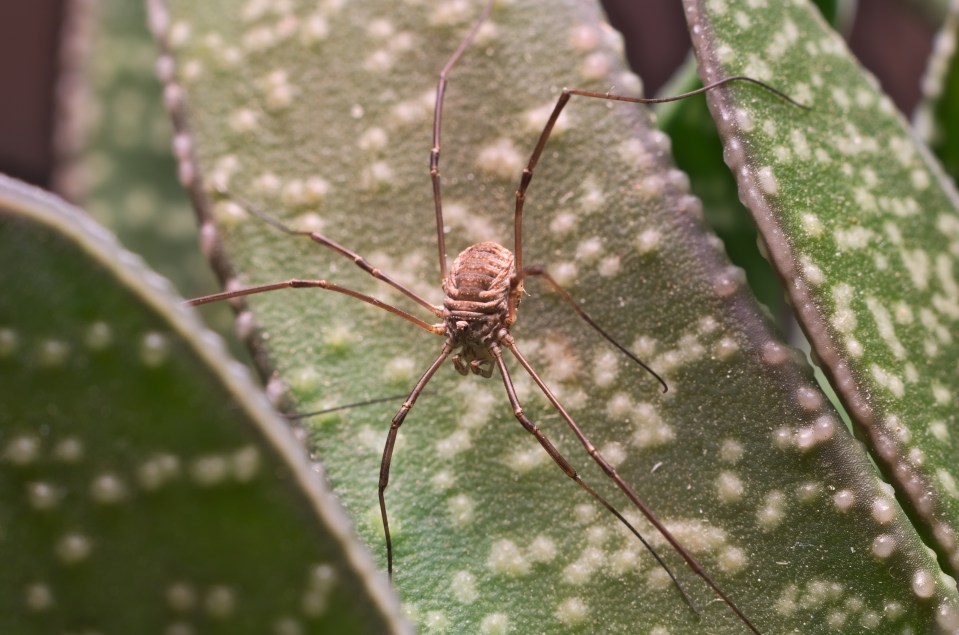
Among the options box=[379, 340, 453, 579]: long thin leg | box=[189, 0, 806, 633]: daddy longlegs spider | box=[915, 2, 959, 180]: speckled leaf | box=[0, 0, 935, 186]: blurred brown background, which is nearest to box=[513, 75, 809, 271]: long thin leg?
box=[189, 0, 806, 633]: daddy longlegs spider

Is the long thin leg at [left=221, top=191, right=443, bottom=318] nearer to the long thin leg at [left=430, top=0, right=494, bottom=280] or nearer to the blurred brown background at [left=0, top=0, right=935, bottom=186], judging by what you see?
the long thin leg at [left=430, top=0, right=494, bottom=280]

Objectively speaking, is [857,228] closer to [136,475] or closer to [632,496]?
[632,496]

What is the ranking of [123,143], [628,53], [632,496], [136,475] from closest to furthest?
[136,475], [632,496], [123,143], [628,53]

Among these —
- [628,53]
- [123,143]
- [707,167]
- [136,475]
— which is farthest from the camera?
[628,53]

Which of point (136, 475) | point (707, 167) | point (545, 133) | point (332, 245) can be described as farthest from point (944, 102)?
point (136, 475)

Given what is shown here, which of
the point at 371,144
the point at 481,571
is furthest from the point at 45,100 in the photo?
the point at 481,571

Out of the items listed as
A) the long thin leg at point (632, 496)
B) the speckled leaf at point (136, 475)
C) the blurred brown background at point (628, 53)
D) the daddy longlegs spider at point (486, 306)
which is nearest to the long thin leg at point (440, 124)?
the daddy longlegs spider at point (486, 306)

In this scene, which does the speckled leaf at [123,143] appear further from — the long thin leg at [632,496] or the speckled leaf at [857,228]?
the speckled leaf at [857,228]
